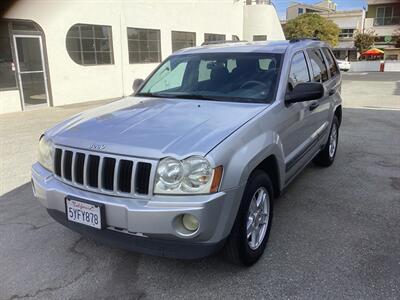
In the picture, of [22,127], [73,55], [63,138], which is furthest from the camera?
[73,55]

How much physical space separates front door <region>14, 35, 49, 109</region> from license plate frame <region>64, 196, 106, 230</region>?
9707 mm

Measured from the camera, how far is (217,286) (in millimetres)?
2855

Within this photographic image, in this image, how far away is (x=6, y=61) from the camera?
1080 cm

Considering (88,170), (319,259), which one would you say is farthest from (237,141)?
(319,259)

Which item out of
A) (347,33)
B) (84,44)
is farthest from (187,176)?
(347,33)

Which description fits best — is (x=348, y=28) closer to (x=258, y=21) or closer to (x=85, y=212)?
(x=258, y=21)

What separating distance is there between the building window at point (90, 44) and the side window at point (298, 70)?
33.3 feet

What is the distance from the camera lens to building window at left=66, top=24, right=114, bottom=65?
12.7 meters

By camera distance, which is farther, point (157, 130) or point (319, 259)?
point (319, 259)

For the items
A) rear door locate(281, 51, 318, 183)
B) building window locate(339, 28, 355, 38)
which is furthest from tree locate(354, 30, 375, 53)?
rear door locate(281, 51, 318, 183)

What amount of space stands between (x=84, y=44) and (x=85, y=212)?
1163 centimetres

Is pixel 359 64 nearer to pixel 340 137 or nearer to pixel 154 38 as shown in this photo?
pixel 154 38

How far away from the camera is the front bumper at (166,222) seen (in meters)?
2.45

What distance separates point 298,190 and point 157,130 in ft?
8.34
